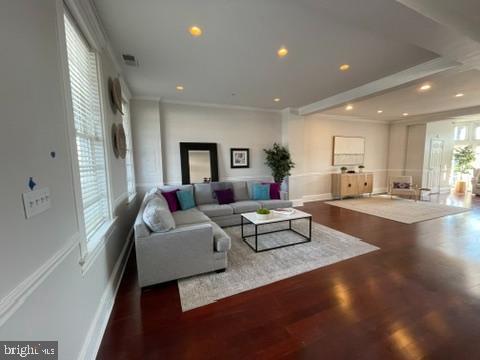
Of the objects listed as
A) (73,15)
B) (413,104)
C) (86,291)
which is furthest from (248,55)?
(413,104)

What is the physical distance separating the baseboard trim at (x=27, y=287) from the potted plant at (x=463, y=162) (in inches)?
460

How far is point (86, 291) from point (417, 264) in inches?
143

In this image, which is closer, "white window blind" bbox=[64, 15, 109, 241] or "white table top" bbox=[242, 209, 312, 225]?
"white window blind" bbox=[64, 15, 109, 241]

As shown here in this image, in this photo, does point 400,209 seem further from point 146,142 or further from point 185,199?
point 146,142

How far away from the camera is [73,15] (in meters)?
1.65

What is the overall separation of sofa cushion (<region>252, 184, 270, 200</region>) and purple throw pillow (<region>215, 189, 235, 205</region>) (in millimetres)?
608

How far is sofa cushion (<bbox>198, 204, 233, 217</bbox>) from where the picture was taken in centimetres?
395

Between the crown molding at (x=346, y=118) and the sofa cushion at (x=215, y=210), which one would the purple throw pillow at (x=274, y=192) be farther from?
the crown molding at (x=346, y=118)

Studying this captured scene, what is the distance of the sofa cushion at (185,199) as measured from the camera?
156 inches

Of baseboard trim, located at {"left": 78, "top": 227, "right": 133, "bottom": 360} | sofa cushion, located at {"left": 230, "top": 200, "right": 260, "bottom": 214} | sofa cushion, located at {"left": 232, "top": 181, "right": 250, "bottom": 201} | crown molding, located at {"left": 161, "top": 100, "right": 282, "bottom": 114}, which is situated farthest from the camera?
crown molding, located at {"left": 161, "top": 100, "right": 282, "bottom": 114}

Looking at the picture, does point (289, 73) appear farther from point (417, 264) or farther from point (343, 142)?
point (343, 142)

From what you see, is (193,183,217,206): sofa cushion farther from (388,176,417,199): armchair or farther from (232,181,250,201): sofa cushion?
(388,176,417,199): armchair

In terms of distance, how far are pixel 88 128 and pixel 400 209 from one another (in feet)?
22.2

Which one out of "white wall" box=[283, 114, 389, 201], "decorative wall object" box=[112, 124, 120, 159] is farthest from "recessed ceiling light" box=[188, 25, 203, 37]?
"white wall" box=[283, 114, 389, 201]
